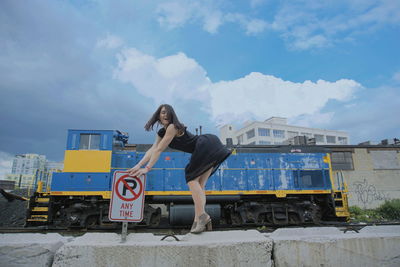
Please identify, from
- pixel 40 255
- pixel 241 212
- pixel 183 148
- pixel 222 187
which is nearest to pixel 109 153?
pixel 222 187

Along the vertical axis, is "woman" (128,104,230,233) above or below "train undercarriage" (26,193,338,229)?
above

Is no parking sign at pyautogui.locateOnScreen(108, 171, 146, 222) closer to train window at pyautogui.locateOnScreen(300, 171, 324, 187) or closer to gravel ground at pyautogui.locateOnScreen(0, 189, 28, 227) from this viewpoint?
train window at pyautogui.locateOnScreen(300, 171, 324, 187)

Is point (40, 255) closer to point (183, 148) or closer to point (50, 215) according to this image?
point (183, 148)

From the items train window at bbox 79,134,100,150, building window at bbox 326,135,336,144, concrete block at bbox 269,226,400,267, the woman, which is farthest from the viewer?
building window at bbox 326,135,336,144

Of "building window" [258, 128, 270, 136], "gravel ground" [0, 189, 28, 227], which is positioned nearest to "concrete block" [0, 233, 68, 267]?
"gravel ground" [0, 189, 28, 227]

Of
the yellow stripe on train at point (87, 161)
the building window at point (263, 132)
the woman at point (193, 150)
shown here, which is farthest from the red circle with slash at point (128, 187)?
the building window at point (263, 132)

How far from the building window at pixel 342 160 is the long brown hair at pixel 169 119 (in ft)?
63.2

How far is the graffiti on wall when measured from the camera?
18656mm

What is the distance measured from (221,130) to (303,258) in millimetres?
68121

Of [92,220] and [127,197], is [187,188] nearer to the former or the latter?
[92,220]

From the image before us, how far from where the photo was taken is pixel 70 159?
8.91 metres

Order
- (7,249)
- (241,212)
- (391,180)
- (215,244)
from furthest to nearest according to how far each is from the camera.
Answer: (391,180) < (241,212) < (215,244) < (7,249)

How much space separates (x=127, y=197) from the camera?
2373 mm

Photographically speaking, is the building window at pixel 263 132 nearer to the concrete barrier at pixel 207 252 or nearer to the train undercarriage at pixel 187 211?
the train undercarriage at pixel 187 211
